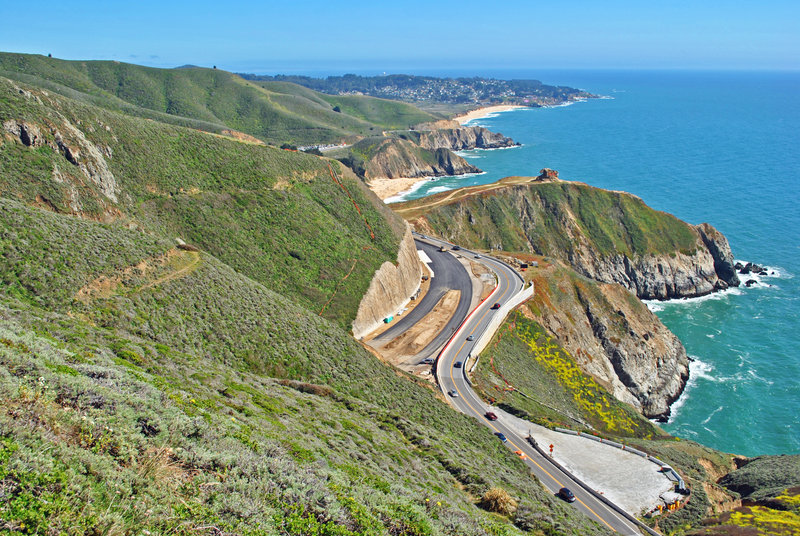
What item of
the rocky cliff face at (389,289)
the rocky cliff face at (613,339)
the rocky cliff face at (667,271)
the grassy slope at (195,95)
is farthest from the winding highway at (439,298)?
the grassy slope at (195,95)

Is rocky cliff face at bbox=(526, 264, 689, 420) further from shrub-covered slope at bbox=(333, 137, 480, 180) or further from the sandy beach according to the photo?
shrub-covered slope at bbox=(333, 137, 480, 180)

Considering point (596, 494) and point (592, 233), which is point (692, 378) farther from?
point (596, 494)

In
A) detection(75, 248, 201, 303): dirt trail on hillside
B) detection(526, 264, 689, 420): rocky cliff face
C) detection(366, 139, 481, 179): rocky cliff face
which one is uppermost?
detection(366, 139, 481, 179): rocky cliff face

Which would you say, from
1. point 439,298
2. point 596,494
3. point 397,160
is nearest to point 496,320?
point 439,298

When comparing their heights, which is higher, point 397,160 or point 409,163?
point 397,160

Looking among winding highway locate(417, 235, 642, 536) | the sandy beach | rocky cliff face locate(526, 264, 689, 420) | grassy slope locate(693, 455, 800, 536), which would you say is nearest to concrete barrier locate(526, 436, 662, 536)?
winding highway locate(417, 235, 642, 536)

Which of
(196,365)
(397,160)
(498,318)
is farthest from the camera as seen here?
(397,160)

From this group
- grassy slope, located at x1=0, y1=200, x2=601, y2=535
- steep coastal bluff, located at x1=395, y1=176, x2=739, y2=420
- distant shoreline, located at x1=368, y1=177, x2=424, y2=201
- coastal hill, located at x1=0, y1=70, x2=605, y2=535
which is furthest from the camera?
distant shoreline, located at x1=368, y1=177, x2=424, y2=201

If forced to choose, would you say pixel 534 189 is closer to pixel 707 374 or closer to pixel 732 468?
pixel 707 374
